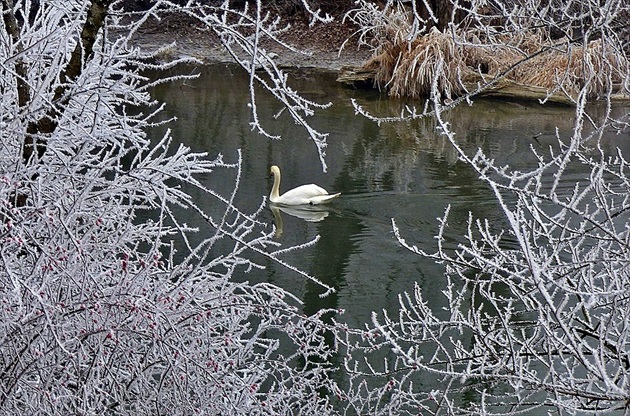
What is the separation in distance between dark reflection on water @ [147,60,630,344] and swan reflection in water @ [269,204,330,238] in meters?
0.03

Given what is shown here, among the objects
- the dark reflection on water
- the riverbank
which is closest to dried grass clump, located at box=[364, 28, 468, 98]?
the dark reflection on water

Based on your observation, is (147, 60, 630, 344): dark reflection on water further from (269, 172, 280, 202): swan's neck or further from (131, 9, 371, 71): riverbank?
(131, 9, 371, 71): riverbank

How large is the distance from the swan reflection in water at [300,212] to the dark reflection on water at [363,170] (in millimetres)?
31

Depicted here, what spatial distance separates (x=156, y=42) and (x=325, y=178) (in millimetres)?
10094

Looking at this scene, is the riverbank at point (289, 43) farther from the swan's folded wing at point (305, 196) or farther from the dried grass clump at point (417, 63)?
the swan's folded wing at point (305, 196)

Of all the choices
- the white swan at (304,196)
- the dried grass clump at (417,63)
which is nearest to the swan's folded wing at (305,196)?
the white swan at (304,196)

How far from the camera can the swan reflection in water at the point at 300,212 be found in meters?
9.09

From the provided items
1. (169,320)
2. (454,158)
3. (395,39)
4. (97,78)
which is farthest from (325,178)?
(169,320)

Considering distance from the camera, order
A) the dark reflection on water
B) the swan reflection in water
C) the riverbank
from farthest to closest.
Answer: the riverbank < the swan reflection in water < the dark reflection on water

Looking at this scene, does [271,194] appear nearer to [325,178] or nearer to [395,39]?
[325,178]

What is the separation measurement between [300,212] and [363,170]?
1.55 metres

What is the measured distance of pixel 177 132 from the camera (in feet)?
38.9

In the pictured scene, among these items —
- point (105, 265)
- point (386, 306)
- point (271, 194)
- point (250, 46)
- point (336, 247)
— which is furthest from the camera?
point (271, 194)

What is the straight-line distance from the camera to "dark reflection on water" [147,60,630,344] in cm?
768
